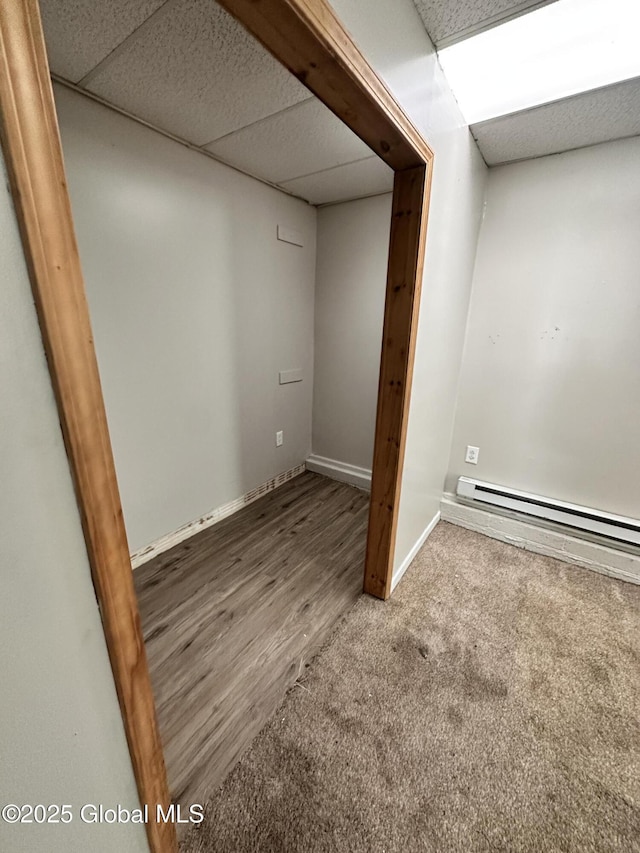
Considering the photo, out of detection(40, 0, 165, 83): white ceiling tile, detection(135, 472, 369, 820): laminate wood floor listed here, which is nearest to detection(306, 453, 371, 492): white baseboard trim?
detection(135, 472, 369, 820): laminate wood floor

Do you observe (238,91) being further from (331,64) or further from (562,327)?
(562,327)

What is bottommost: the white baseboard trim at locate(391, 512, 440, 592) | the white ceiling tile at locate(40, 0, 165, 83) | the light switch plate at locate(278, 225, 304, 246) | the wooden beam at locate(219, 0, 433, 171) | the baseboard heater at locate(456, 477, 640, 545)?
the white baseboard trim at locate(391, 512, 440, 592)

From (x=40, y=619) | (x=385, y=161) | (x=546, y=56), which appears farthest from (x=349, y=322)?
(x=40, y=619)

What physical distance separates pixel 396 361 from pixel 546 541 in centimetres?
163

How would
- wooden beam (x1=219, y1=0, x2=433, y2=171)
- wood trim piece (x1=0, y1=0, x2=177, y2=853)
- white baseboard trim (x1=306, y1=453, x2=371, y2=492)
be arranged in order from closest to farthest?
1. wood trim piece (x1=0, y1=0, x2=177, y2=853)
2. wooden beam (x1=219, y1=0, x2=433, y2=171)
3. white baseboard trim (x1=306, y1=453, x2=371, y2=492)

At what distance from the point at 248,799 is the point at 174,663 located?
580 mm

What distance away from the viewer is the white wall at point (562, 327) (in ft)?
5.78

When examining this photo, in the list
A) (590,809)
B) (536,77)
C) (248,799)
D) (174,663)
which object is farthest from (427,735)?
(536,77)

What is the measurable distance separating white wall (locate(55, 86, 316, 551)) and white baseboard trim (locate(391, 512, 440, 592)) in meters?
1.28

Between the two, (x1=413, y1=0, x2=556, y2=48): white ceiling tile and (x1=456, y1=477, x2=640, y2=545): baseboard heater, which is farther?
(x1=456, y1=477, x2=640, y2=545): baseboard heater

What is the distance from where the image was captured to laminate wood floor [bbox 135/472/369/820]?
1.17 meters

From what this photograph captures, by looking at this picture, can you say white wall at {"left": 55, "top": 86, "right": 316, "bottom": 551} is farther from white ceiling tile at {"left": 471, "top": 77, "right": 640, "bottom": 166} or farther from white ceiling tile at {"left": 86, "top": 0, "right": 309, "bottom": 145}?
white ceiling tile at {"left": 471, "top": 77, "right": 640, "bottom": 166}

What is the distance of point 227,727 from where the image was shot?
118cm

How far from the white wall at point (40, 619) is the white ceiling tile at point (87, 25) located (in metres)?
1.13
